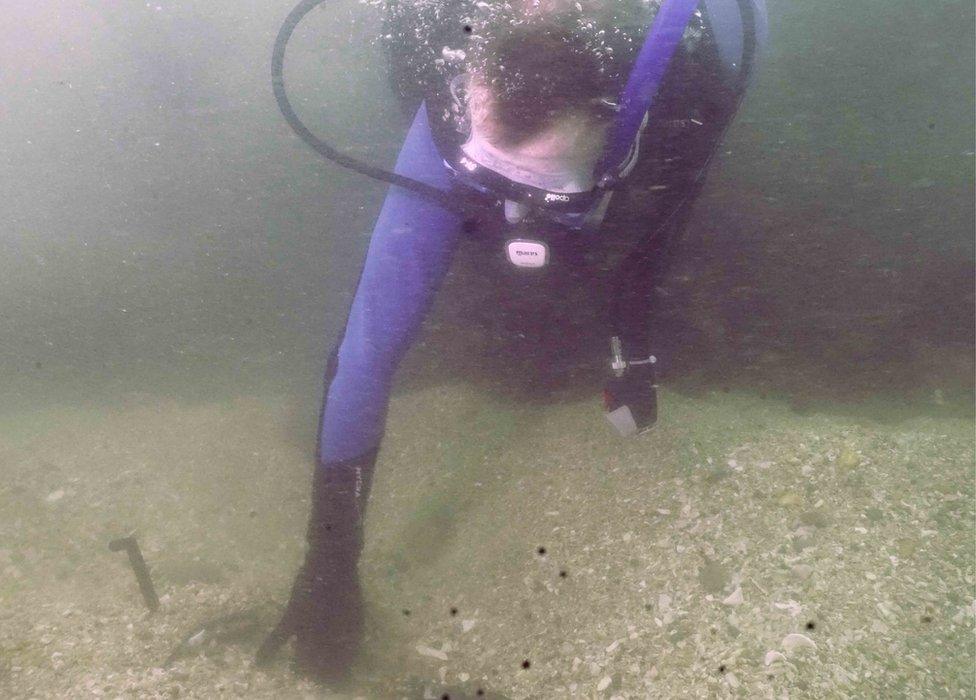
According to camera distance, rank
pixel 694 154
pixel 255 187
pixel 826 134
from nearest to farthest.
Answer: pixel 694 154, pixel 826 134, pixel 255 187

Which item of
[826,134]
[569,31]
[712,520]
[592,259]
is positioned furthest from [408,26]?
[826,134]

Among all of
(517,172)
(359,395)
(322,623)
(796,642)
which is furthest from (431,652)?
(517,172)

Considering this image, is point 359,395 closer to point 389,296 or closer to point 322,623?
point 389,296

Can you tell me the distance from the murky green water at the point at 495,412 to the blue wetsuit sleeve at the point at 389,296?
0.90 meters

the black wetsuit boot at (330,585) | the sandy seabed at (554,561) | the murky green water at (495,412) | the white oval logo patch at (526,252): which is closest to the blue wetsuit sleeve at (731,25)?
the white oval logo patch at (526,252)

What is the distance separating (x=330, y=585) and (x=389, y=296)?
135cm

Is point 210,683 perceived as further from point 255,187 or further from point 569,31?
point 255,187

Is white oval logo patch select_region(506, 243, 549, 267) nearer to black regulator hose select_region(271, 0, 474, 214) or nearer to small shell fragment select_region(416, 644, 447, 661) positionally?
black regulator hose select_region(271, 0, 474, 214)

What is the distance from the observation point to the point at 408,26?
2180 millimetres

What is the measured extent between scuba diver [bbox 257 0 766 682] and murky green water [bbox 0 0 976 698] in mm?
325

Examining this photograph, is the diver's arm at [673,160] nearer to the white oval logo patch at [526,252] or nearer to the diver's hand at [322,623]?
the white oval logo patch at [526,252]

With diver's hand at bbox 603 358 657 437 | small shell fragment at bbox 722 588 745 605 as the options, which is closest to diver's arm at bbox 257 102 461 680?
diver's hand at bbox 603 358 657 437

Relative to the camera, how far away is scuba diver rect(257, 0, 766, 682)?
60.2 inches

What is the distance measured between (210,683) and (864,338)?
11.5ft
